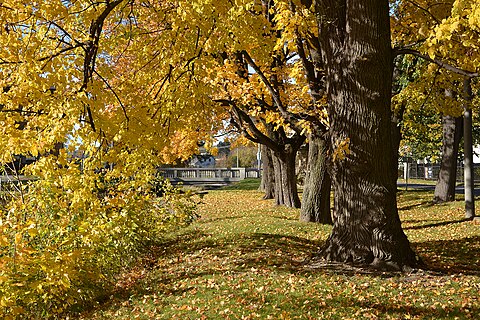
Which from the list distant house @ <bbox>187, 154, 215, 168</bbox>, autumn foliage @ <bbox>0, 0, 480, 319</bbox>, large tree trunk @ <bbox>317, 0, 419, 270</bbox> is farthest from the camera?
distant house @ <bbox>187, 154, 215, 168</bbox>

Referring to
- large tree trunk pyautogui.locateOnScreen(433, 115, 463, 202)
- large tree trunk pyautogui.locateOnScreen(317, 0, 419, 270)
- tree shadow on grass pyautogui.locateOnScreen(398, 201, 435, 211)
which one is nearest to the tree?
large tree trunk pyautogui.locateOnScreen(433, 115, 463, 202)

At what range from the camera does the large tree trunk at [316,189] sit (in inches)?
520

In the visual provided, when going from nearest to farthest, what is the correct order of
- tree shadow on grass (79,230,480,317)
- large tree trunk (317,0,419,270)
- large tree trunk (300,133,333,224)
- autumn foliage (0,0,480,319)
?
autumn foliage (0,0,480,319) < tree shadow on grass (79,230,480,317) < large tree trunk (317,0,419,270) < large tree trunk (300,133,333,224)

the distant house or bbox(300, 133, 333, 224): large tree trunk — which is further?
the distant house

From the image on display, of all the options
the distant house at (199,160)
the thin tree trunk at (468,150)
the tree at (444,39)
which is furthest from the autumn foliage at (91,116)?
the distant house at (199,160)

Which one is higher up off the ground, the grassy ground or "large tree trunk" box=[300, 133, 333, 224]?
"large tree trunk" box=[300, 133, 333, 224]

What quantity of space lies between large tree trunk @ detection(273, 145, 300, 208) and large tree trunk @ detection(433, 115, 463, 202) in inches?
204

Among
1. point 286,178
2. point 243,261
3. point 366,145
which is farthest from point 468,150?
point 243,261

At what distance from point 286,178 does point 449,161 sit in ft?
18.8

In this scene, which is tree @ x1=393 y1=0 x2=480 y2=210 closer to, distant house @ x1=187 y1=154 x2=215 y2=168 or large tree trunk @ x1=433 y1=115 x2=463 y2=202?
large tree trunk @ x1=433 y1=115 x2=463 y2=202

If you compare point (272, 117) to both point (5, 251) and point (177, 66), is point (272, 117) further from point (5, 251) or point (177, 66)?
point (5, 251)

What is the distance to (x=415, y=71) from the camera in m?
17.3

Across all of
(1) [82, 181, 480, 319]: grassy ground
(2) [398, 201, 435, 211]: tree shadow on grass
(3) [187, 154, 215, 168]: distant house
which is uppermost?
(3) [187, 154, 215, 168]: distant house

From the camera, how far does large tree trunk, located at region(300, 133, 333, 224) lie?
13.2 meters
